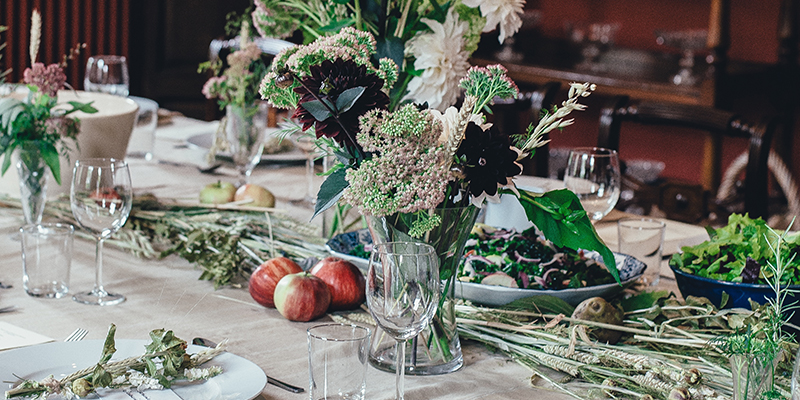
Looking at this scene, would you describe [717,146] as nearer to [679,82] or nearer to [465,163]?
[679,82]

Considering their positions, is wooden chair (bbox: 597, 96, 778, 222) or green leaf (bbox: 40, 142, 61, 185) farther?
wooden chair (bbox: 597, 96, 778, 222)

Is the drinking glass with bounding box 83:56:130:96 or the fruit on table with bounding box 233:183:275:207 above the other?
the drinking glass with bounding box 83:56:130:96

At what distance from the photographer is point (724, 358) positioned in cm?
93

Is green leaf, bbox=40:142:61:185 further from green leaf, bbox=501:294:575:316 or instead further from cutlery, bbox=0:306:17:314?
green leaf, bbox=501:294:575:316

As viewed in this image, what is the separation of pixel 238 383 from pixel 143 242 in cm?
58

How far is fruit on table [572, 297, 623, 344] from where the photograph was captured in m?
1.00

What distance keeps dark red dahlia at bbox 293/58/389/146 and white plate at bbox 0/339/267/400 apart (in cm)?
26

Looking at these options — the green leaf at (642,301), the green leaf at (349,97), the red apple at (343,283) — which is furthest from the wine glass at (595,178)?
the green leaf at (349,97)

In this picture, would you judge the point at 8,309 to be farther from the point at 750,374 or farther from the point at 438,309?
the point at 750,374

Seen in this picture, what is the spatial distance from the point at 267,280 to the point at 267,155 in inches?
41.1

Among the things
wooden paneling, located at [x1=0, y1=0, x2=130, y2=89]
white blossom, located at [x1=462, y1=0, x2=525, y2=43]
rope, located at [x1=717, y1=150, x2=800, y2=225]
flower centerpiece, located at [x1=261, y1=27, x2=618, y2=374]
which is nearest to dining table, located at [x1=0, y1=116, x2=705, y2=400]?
flower centerpiece, located at [x1=261, y1=27, x2=618, y2=374]

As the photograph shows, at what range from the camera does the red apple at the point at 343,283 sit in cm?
112

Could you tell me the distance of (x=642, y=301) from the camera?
108 centimetres

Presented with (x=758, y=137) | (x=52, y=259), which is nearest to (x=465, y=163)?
(x=52, y=259)
